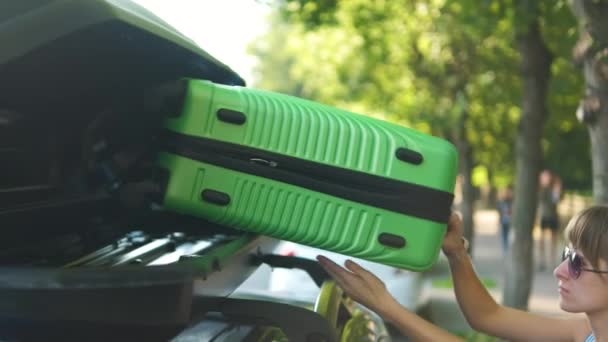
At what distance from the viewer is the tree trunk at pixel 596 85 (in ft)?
23.0

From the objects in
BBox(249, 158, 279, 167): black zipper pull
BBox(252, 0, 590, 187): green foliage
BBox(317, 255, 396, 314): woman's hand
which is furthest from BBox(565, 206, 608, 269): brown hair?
BBox(252, 0, 590, 187): green foliage

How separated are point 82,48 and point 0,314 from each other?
78 cm

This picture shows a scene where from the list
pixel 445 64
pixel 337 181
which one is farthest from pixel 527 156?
pixel 445 64

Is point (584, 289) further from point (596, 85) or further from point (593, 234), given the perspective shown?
point (596, 85)

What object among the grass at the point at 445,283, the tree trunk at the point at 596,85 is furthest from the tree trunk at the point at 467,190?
the tree trunk at the point at 596,85

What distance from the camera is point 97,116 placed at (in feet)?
10.9

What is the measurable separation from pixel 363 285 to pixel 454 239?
1.80ft

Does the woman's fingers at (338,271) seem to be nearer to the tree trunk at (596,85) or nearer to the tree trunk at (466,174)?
the tree trunk at (596,85)

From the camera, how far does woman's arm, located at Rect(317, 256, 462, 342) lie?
2844 millimetres

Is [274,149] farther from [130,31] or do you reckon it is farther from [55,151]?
[55,151]

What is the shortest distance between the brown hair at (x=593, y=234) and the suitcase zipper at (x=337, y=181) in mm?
405

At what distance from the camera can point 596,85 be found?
7.29 m

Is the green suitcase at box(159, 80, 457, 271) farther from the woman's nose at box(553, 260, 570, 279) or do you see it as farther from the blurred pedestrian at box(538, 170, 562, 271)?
the blurred pedestrian at box(538, 170, 562, 271)

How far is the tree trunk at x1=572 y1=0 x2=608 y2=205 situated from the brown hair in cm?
442
